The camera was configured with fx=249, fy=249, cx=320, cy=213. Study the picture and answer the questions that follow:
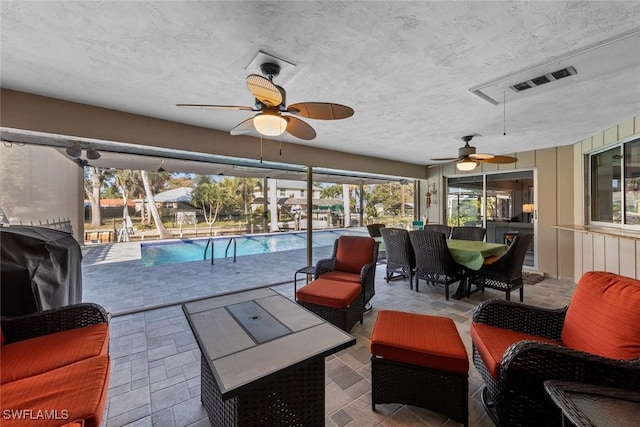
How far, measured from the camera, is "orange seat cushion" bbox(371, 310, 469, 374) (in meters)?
1.50

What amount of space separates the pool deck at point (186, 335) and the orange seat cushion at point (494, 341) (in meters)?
0.45

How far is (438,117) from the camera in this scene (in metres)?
3.29

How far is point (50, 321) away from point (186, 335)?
1230 millimetres

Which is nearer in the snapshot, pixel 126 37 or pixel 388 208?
pixel 126 37

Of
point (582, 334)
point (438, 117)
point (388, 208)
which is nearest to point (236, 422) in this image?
point (582, 334)

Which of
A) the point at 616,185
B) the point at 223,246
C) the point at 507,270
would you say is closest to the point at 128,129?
the point at 507,270

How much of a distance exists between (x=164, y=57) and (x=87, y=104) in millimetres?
1630

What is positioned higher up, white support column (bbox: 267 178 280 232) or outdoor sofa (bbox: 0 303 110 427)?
A: white support column (bbox: 267 178 280 232)

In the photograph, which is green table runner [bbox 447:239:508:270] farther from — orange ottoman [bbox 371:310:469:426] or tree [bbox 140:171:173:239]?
tree [bbox 140:171:173:239]

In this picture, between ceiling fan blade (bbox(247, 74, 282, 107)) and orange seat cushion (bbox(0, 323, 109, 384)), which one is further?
ceiling fan blade (bbox(247, 74, 282, 107))

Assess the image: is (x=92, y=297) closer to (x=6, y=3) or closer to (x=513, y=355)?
(x=6, y=3)

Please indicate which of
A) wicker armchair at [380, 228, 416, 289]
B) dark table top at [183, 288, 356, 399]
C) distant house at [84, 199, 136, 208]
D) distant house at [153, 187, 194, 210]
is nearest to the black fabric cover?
dark table top at [183, 288, 356, 399]

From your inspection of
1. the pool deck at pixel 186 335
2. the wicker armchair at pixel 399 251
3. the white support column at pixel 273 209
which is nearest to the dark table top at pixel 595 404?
the pool deck at pixel 186 335

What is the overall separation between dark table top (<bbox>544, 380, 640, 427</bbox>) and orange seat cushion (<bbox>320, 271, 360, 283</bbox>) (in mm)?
2068
